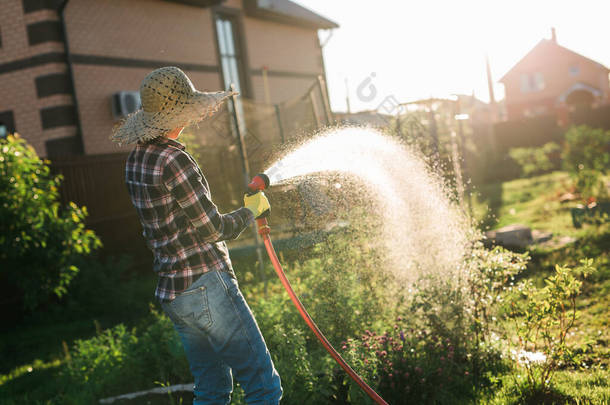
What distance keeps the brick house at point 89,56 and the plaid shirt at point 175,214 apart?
372 inches

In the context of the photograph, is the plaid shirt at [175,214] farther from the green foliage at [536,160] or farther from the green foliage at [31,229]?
the green foliage at [536,160]

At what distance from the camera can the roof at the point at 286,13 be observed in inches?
617

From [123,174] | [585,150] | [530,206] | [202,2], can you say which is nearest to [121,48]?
[202,2]

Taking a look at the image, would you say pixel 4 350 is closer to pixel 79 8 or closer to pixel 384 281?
pixel 384 281

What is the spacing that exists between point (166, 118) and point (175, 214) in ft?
1.42

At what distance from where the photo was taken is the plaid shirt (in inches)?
91.0

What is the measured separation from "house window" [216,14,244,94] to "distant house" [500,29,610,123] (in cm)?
2943

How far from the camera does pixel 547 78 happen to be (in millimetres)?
40000

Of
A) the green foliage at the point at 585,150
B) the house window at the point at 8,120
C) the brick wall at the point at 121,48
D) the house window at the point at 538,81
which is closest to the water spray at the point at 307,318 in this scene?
the green foliage at the point at 585,150

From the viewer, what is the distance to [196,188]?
2.33m

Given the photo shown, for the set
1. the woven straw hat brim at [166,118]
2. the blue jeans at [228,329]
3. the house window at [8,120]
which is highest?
the house window at [8,120]

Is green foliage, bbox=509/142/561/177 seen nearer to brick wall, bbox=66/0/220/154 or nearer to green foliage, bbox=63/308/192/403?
brick wall, bbox=66/0/220/154

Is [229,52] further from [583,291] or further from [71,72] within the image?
[583,291]

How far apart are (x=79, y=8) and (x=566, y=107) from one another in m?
32.9
